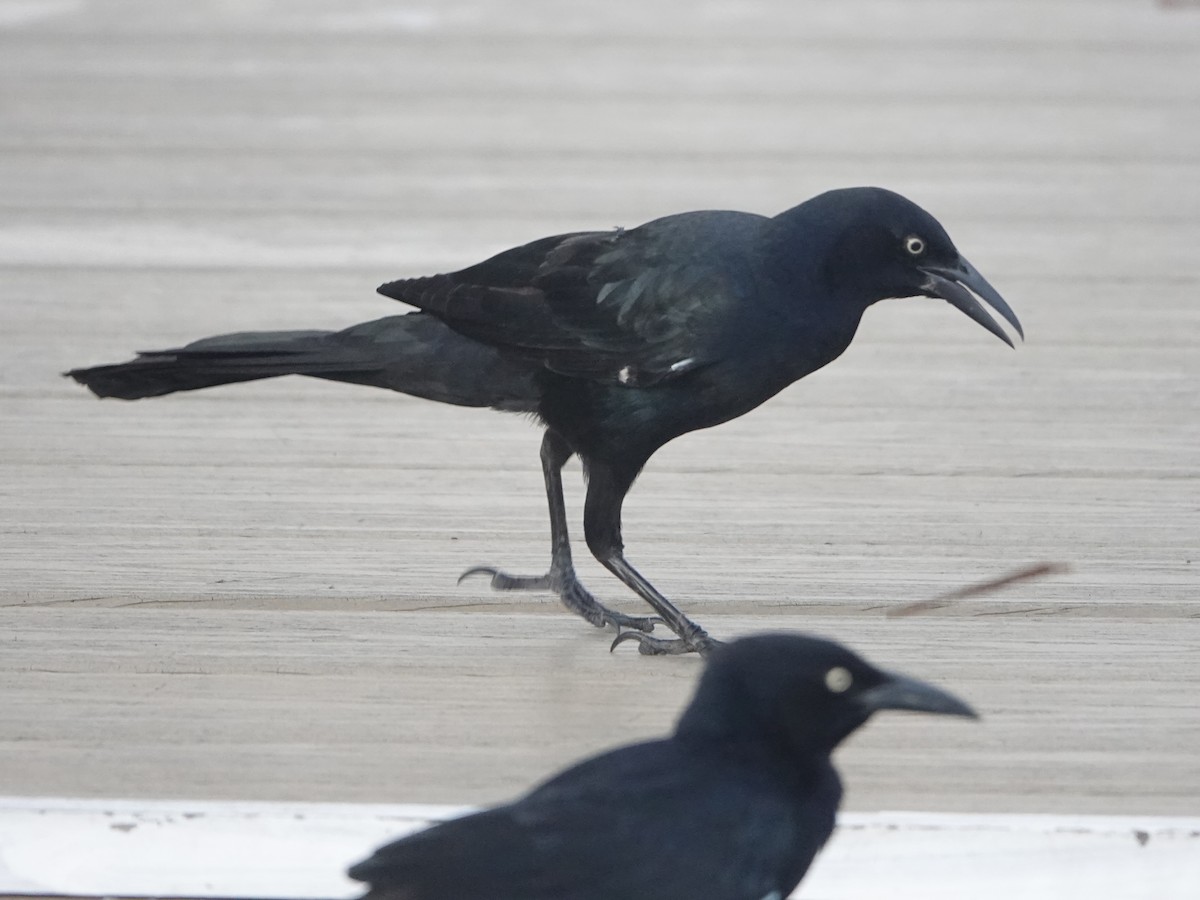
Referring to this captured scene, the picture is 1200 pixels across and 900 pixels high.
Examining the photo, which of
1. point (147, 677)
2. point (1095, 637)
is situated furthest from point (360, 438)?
point (1095, 637)

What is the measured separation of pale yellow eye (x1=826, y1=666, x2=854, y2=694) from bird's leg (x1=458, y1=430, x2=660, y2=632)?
0.99 metres

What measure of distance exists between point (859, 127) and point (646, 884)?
3955 mm

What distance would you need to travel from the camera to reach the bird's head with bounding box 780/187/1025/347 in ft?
7.95

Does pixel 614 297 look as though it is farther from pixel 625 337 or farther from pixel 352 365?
pixel 352 365

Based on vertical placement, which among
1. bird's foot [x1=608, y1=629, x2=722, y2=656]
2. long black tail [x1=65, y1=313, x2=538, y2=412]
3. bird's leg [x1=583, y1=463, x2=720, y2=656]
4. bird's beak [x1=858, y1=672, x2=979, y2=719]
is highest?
bird's beak [x1=858, y1=672, x2=979, y2=719]

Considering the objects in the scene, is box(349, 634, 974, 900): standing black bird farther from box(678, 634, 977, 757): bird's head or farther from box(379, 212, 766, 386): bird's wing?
box(379, 212, 766, 386): bird's wing

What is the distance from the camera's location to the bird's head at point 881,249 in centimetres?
242

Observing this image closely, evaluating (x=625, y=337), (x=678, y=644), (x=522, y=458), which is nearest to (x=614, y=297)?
(x=625, y=337)

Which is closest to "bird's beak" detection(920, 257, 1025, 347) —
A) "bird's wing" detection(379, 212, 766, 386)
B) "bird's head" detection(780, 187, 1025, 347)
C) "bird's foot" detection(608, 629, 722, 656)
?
"bird's head" detection(780, 187, 1025, 347)

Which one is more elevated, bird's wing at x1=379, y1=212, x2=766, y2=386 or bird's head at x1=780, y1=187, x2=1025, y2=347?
bird's head at x1=780, y1=187, x2=1025, y2=347

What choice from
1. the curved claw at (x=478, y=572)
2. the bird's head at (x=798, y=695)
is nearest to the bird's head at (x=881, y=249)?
the curved claw at (x=478, y=572)

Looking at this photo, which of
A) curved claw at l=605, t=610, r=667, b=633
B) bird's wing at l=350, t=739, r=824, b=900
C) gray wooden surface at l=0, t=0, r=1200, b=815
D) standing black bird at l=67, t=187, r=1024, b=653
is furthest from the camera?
curved claw at l=605, t=610, r=667, b=633

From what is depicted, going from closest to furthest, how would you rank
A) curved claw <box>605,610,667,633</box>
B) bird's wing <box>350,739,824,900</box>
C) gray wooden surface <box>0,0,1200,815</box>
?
bird's wing <box>350,739,824,900</box>, gray wooden surface <box>0,0,1200,815</box>, curved claw <box>605,610,667,633</box>

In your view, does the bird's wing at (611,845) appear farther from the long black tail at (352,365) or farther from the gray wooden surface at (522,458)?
the long black tail at (352,365)
